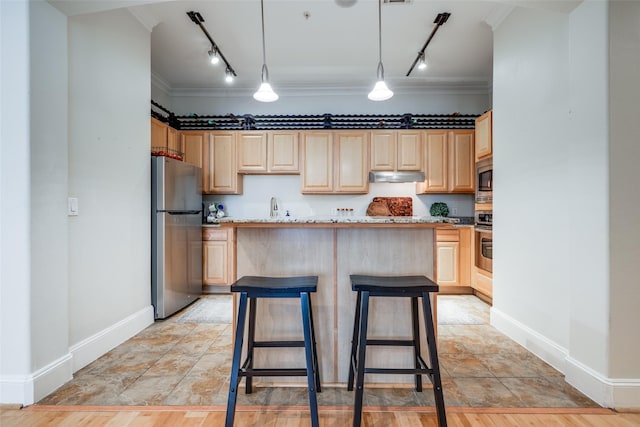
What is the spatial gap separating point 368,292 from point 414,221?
19.6 inches

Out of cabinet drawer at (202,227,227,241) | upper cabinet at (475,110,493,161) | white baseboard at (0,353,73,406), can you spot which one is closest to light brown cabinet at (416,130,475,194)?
upper cabinet at (475,110,493,161)

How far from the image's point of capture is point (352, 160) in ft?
14.7

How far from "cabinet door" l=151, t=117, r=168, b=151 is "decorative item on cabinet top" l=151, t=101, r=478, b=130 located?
606 mm

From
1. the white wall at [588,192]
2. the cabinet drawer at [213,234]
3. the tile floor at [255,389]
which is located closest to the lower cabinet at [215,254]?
the cabinet drawer at [213,234]

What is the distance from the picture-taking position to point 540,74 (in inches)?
94.7

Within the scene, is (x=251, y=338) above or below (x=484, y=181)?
below

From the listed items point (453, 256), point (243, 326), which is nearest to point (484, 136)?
point (453, 256)

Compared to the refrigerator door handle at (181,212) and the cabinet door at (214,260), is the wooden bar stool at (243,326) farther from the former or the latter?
the cabinet door at (214,260)

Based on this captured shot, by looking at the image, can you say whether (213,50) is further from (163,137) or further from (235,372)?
(235,372)

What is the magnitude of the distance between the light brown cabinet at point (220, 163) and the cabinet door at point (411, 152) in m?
2.39

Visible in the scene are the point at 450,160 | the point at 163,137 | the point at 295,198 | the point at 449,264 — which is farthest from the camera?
the point at 295,198

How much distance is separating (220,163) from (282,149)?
3.00 feet

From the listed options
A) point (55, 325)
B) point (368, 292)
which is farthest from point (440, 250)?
point (55, 325)

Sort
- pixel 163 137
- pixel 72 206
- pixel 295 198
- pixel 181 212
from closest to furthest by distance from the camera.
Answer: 1. pixel 72 206
2. pixel 181 212
3. pixel 163 137
4. pixel 295 198
